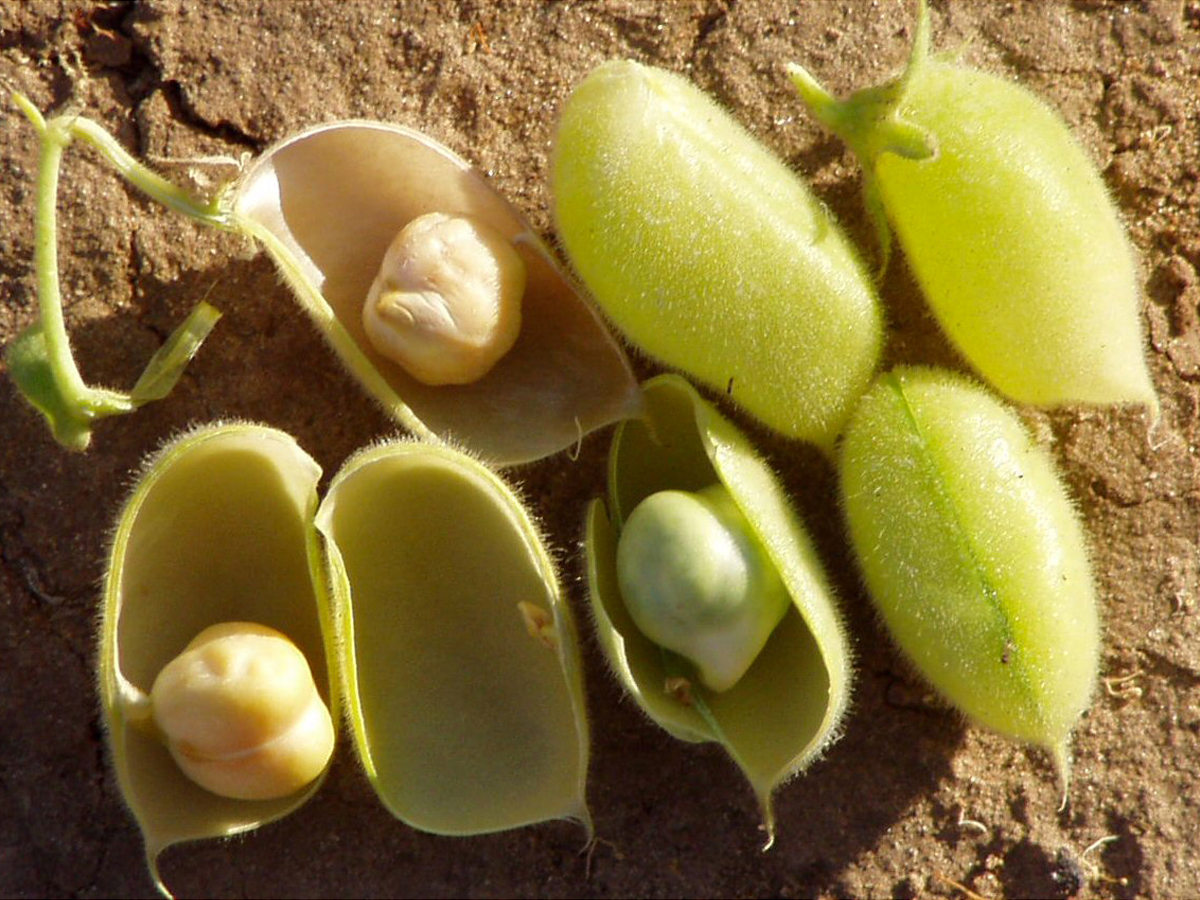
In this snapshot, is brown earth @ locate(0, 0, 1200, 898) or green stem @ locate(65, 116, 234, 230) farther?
brown earth @ locate(0, 0, 1200, 898)

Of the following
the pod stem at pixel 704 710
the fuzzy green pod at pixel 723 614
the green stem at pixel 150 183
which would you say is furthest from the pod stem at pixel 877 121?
the green stem at pixel 150 183

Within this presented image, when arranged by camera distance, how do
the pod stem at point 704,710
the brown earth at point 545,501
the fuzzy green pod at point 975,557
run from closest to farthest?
the fuzzy green pod at point 975,557 < the pod stem at point 704,710 < the brown earth at point 545,501

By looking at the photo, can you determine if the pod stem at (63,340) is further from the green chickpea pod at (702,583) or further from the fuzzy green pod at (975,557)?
the fuzzy green pod at (975,557)

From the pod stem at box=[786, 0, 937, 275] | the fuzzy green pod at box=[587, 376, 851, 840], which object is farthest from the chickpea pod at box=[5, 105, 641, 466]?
the pod stem at box=[786, 0, 937, 275]

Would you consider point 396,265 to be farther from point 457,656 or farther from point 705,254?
point 457,656

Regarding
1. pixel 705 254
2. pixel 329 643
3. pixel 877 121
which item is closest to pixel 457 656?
pixel 329 643

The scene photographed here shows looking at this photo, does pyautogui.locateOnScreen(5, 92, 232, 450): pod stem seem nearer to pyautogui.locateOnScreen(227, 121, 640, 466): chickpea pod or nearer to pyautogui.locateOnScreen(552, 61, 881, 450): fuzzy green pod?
pyautogui.locateOnScreen(227, 121, 640, 466): chickpea pod
